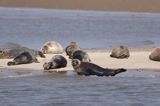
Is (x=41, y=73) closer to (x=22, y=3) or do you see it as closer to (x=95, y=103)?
(x=95, y=103)

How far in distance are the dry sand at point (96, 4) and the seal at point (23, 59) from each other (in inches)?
1622

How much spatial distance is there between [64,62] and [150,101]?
4689 millimetres

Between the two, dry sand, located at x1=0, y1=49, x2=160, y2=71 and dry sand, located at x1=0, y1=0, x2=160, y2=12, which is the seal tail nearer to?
dry sand, located at x1=0, y1=49, x2=160, y2=71

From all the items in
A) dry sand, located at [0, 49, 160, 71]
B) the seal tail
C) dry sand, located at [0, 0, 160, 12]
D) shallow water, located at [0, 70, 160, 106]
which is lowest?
shallow water, located at [0, 70, 160, 106]

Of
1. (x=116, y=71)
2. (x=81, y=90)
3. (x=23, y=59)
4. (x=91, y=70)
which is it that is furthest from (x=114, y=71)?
(x=23, y=59)

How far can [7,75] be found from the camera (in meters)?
15.8

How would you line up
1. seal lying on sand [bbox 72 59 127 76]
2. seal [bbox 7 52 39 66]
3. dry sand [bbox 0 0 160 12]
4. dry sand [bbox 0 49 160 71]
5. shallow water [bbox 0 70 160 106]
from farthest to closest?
dry sand [bbox 0 0 160 12] < seal [bbox 7 52 39 66] < dry sand [bbox 0 49 160 71] < seal lying on sand [bbox 72 59 127 76] < shallow water [bbox 0 70 160 106]

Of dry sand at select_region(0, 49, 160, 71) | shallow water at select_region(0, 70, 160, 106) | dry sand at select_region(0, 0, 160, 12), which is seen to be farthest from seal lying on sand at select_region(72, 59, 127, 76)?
dry sand at select_region(0, 0, 160, 12)

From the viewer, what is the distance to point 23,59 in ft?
58.3

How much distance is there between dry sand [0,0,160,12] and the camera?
59969 millimetres

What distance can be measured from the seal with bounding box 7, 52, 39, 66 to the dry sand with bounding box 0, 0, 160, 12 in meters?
41.2

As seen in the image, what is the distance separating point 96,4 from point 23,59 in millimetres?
44038

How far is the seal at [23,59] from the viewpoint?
17661mm

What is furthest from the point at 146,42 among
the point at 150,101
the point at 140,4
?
the point at 140,4
